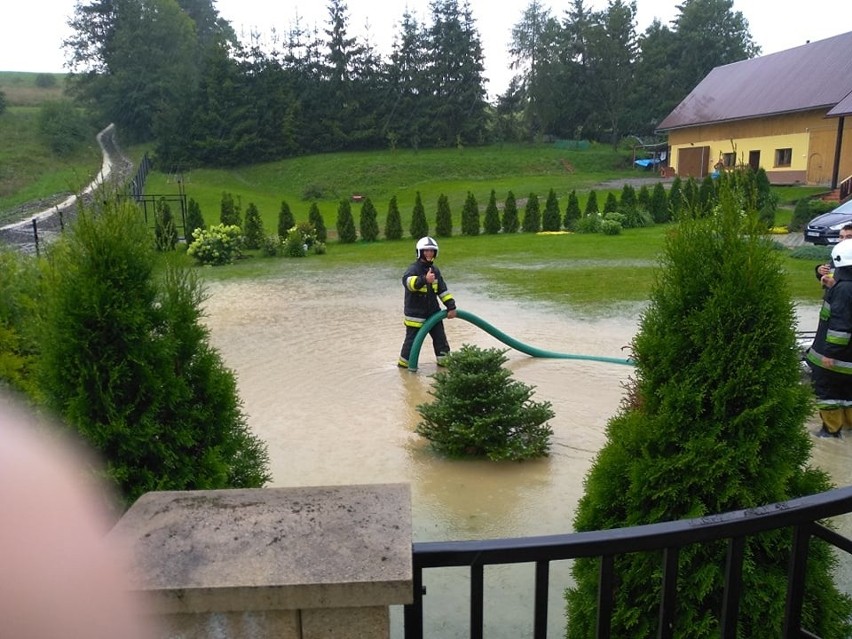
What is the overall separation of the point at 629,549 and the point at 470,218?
27760mm

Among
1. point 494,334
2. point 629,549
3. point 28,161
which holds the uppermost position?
point 28,161

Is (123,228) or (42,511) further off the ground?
(123,228)

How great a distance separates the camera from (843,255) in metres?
6.53

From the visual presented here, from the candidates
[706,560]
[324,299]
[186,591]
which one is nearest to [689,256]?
[706,560]

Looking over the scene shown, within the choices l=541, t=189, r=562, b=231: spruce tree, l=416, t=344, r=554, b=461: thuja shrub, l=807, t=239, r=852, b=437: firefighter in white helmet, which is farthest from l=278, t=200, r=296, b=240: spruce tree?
l=807, t=239, r=852, b=437: firefighter in white helmet

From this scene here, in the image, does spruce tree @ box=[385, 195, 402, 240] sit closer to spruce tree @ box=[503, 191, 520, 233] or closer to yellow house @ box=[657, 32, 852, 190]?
spruce tree @ box=[503, 191, 520, 233]

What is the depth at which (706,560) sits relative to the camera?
277 cm

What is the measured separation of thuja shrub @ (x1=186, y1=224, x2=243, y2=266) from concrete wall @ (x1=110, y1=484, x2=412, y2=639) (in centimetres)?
2082

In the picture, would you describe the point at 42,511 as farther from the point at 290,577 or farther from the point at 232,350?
the point at 232,350

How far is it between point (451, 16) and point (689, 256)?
74.7 m

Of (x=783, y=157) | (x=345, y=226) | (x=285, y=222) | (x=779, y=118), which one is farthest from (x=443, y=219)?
(x=779, y=118)

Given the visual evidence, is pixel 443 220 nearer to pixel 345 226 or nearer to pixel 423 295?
pixel 345 226

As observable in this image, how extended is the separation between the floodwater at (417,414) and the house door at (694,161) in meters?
34.7

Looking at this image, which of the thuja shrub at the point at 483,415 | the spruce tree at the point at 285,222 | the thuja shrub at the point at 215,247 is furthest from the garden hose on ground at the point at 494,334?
the spruce tree at the point at 285,222
